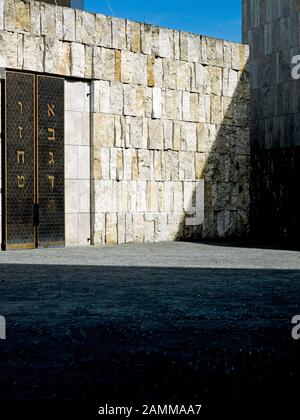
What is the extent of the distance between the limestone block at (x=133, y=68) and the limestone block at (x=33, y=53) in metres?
2.82

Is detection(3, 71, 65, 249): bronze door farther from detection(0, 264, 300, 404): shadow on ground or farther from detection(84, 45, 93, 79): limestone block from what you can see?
detection(0, 264, 300, 404): shadow on ground

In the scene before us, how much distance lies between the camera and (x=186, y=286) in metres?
10.4

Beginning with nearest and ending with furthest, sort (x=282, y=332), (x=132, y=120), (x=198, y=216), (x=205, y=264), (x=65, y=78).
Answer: (x=282, y=332) < (x=205, y=264) < (x=65, y=78) < (x=132, y=120) < (x=198, y=216)

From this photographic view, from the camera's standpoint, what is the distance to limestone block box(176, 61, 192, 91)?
Result: 2258 centimetres

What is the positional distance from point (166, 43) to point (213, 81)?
87.4 inches

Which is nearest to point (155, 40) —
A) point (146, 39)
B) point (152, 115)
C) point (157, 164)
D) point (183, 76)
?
point (146, 39)

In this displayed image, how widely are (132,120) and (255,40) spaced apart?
33.4ft

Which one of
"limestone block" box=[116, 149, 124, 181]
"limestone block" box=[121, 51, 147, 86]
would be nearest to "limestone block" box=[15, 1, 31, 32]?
"limestone block" box=[121, 51, 147, 86]

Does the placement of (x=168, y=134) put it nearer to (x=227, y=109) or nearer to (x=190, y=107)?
(x=190, y=107)

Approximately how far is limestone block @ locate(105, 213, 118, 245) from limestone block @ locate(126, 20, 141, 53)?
5.00m
